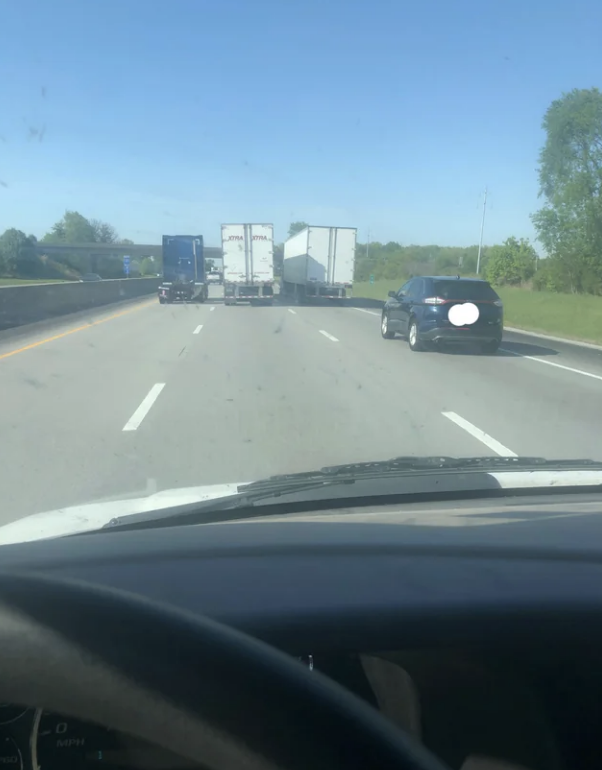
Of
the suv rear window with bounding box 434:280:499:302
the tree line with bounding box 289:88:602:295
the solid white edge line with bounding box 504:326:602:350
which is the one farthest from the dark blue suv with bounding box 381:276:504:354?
the tree line with bounding box 289:88:602:295

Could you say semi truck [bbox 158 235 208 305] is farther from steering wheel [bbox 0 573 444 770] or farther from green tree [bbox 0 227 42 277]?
steering wheel [bbox 0 573 444 770]

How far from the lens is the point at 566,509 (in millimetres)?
4074

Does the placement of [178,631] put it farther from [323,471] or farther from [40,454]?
[40,454]

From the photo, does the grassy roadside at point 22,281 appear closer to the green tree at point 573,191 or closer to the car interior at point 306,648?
the car interior at point 306,648


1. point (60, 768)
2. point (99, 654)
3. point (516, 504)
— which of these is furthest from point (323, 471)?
point (99, 654)

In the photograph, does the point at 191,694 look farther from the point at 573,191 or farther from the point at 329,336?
the point at 573,191

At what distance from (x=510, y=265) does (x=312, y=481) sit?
73.3m

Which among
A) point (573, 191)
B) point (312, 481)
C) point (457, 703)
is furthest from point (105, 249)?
point (573, 191)

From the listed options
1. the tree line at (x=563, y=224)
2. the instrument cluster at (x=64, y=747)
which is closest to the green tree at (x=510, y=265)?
the tree line at (x=563, y=224)

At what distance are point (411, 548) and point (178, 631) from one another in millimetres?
1451

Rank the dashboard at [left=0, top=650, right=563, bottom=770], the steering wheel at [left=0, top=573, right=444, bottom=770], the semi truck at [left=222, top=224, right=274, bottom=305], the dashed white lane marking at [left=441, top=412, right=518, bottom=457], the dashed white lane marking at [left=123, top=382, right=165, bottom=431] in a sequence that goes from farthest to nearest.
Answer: the semi truck at [left=222, top=224, right=274, bottom=305] → the dashed white lane marking at [left=123, top=382, right=165, bottom=431] → the dashed white lane marking at [left=441, top=412, right=518, bottom=457] → the dashboard at [left=0, top=650, right=563, bottom=770] → the steering wheel at [left=0, top=573, right=444, bottom=770]

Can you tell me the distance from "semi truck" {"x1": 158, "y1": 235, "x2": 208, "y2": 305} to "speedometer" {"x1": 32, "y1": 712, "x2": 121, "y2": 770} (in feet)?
132

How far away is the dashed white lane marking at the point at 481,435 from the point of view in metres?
8.29

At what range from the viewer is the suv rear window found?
17203 millimetres
